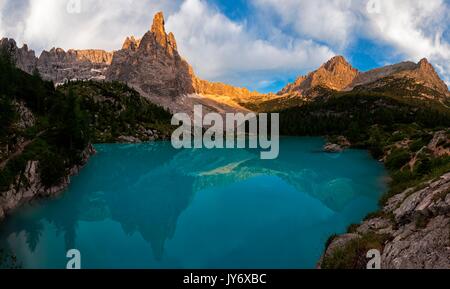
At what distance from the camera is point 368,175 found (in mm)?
63656

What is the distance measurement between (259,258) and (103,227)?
64.3 feet

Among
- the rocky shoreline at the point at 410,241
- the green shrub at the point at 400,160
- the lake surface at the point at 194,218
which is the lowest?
the lake surface at the point at 194,218

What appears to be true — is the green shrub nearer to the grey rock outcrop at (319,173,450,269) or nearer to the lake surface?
the lake surface

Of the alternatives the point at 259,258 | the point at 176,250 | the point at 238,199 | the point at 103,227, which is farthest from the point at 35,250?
the point at 238,199

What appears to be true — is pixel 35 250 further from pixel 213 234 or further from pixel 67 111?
pixel 67 111

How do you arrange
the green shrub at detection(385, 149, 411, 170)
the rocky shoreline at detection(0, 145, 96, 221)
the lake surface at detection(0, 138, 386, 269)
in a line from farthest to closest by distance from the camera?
the green shrub at detection(385, 149, 411, 170)
the rocky shoreline at detection(0, 145, 96, 221)
the lake surface at detection(0, 138, 386, 269)

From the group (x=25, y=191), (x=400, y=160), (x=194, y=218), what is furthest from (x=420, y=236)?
(x=400, y=160)

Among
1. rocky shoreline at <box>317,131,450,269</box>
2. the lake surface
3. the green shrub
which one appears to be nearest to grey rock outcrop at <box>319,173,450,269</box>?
rocky shoreline at <box>317,131,450,269</box>

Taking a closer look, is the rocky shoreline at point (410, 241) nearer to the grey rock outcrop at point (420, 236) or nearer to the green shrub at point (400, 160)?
the grey rock outcrop at point (420, 236)

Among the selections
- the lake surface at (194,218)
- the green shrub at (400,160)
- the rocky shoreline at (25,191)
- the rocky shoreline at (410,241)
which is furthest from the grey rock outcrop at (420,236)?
the green shrub at (400,160)

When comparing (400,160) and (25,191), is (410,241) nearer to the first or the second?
(25,191)

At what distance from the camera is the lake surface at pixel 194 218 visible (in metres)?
27.9

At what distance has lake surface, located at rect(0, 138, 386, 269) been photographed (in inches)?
1097
